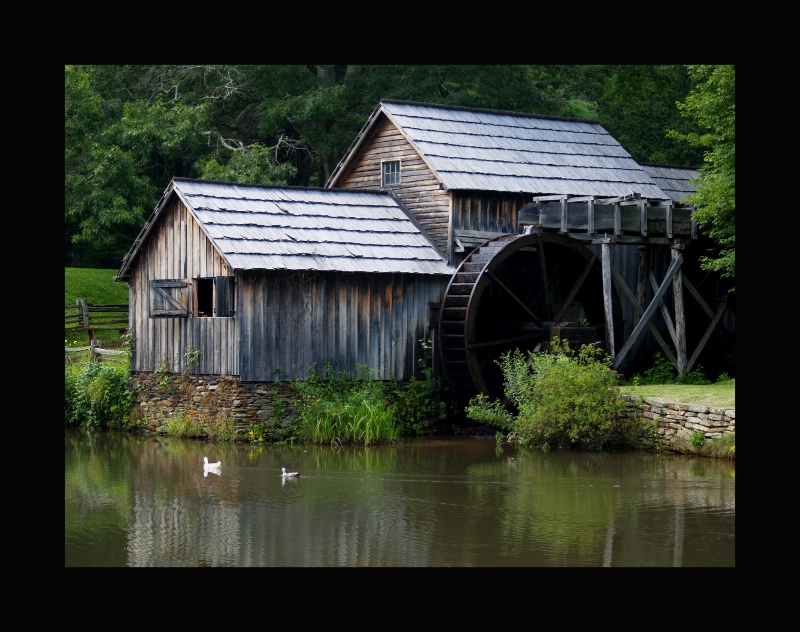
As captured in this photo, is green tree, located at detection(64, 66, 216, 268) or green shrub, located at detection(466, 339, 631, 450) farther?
green tree, located at detection(64, 66, 216, 268)

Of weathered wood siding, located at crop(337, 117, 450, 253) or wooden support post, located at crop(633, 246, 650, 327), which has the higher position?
weathered wood siding, located at crop(337, 117, 450, 253)

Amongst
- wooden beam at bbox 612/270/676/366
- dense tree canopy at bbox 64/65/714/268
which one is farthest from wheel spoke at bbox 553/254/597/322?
dense tree canopy at bbox 64/65/714/268

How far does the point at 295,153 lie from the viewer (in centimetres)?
3969

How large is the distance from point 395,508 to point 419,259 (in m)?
9.51

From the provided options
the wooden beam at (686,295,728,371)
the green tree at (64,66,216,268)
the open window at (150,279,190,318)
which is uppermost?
the green tree at (64,66,216,268)

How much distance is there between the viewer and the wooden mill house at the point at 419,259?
21.7 metres

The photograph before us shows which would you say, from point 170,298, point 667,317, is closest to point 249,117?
point 170,298

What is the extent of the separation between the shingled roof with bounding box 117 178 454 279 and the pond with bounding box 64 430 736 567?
3.35 metres

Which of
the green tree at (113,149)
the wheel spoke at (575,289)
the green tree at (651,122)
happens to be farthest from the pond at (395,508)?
the green tree at (651,122)

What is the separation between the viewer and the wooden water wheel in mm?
22547

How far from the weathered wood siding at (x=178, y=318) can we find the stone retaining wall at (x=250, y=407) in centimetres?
27

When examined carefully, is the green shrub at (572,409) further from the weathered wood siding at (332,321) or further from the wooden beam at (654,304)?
the wooden beam at (654,304)

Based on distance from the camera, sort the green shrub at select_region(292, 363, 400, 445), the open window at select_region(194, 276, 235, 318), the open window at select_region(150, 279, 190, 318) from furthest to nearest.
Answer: the open window at select_region(150, 279, 190, 318) < the open window at select_region(194, 276, 235, 318) < the green shrub at select_region(292, 363, 400, 445)

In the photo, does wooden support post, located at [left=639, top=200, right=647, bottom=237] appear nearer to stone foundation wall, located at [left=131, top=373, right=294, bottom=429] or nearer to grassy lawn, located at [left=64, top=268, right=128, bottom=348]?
stone foundation wall, located at [left=131, top=373, right=294, bottom=429]
